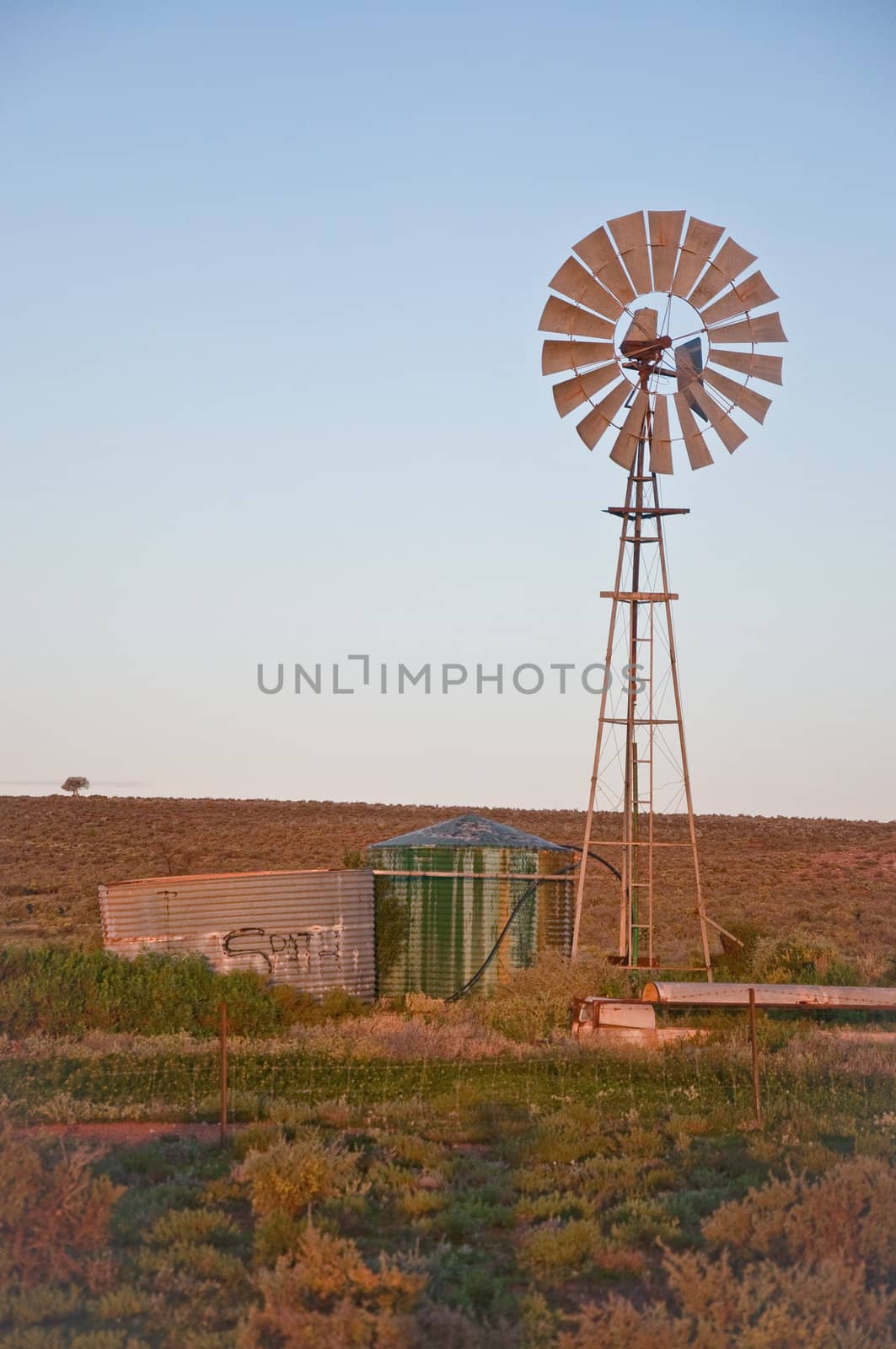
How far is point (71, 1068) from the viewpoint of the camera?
15141 mm

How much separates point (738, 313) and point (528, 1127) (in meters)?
12.1

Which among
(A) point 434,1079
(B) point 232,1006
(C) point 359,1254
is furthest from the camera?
(B) point 232,1006

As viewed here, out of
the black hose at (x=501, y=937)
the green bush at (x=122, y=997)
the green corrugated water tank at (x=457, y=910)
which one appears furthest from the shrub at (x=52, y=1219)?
the black hose at (x=501, y=937)

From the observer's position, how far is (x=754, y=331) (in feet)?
66.1

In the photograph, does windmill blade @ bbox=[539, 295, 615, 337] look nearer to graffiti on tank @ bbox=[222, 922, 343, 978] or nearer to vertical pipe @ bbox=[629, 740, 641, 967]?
vertical pipe @ bbox=[629, 740, 641, 967]

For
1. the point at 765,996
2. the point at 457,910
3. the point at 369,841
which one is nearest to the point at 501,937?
the point at 457,910

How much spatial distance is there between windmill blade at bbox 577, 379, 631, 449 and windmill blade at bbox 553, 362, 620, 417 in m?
0.19

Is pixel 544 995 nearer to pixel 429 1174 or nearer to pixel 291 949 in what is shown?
pixel 291 949

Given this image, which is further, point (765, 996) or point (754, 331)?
point (754, 331)

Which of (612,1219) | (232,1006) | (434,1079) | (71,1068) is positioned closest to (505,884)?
Result: (232,1006)

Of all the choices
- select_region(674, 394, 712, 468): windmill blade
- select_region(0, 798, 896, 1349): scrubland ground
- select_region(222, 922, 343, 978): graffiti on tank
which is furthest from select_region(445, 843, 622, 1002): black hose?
select_region(674, 394, 712, 468): windmill blade

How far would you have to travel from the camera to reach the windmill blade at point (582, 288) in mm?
20000

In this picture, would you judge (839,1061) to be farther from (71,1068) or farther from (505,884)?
→ (71,1068)

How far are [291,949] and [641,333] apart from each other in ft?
32.3
